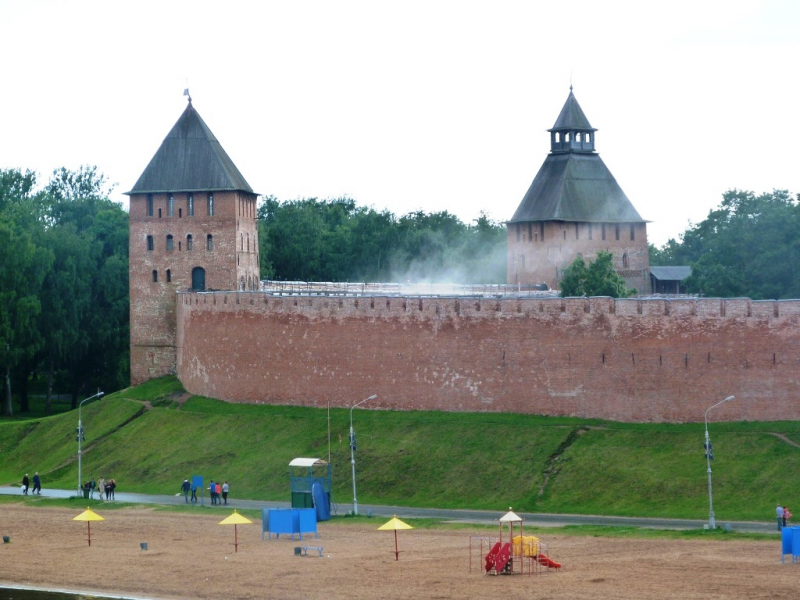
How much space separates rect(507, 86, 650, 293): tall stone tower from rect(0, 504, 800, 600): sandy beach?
31.3 m

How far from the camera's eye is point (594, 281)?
72.1 m

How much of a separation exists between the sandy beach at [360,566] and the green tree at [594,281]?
2097cm

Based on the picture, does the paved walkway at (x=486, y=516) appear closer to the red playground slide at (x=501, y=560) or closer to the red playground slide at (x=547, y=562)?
the red playground slide at (x=547, y=562)

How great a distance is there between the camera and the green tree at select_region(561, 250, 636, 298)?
236 feet

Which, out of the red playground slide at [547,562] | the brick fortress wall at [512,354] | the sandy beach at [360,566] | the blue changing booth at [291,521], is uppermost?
the brick fortress wall at [512,354]

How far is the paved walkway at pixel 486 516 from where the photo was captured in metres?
51.8

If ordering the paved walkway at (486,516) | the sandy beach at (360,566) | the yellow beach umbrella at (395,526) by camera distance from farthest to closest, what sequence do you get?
the paved walkway at (486,516) → the yellow beach umbrella at (395,526) → the sandy beach at (360,566)

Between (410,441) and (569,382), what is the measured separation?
21.3 ft

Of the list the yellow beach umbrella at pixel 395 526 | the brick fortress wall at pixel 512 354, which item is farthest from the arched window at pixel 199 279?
the yellow beach umbrella at pixel 395 526

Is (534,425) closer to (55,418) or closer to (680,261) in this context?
(55,418)

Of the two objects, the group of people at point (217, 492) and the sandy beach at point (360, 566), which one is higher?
the group of people at point (217, 492)

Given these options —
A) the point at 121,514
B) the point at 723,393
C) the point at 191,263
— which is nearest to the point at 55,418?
the point at 191,263

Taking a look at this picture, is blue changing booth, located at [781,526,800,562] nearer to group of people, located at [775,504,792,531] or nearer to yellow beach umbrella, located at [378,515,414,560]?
group of people, located at [775,504,792,531]

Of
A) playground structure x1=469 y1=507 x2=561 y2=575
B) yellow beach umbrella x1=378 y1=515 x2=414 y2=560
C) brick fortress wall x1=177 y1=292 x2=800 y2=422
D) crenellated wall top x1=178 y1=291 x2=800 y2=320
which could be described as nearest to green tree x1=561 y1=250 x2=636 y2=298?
crenellated wall top x1=178 y1=291 x2=800 y2=320
